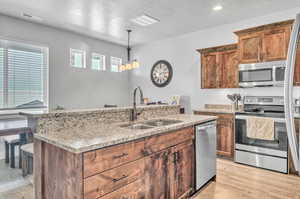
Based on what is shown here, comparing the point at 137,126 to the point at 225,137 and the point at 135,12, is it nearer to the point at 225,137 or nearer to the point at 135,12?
the point at 225,137

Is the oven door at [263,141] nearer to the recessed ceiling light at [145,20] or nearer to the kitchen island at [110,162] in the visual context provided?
the kitchen island at [110,162]

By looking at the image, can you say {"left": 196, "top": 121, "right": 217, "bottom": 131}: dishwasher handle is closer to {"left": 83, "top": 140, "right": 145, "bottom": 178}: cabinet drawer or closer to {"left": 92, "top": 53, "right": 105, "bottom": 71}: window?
{"left": 83, "top": 140, "right": 145, "bottom": 178}: cabinet drawer

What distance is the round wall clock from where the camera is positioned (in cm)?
546

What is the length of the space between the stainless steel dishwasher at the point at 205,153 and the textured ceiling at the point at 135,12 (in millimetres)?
2265

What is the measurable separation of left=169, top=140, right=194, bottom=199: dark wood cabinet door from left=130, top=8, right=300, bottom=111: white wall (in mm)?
2474

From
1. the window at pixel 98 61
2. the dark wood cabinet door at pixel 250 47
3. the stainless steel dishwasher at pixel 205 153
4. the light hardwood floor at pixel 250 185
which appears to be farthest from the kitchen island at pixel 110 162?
the window at pixel 98 61

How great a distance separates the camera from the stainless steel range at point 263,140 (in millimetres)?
2975

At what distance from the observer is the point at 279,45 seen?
125 inches

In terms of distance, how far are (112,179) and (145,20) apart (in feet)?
11.8

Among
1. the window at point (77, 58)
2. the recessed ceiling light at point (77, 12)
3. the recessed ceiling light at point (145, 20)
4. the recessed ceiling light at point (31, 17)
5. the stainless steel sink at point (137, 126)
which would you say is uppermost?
the recessed ceiling light at point (145, 20)

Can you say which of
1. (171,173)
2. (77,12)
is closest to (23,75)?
(77,12)

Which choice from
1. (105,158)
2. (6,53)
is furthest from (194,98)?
(6,53)

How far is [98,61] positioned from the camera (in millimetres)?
5719

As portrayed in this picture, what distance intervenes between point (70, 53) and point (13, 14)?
1.42m
